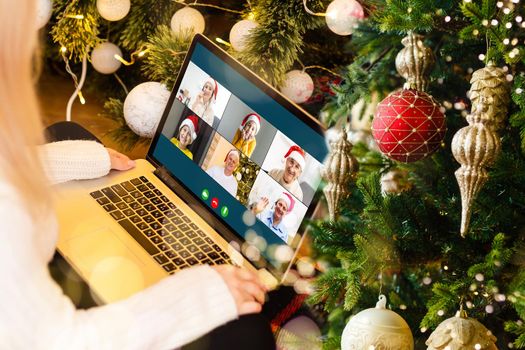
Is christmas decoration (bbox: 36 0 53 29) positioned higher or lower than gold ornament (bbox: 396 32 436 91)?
lower

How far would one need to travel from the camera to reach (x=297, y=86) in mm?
1374

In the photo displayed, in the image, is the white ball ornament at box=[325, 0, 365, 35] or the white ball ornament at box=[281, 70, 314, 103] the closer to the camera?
the white ball ornament at box=[325, 0, 365, 35]

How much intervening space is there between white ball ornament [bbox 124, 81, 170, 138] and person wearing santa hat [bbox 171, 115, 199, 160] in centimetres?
17

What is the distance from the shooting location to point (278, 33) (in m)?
1.30

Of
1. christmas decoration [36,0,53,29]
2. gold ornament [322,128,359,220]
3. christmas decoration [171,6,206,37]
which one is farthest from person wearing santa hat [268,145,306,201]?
christmas decoration [36,0,53,29]

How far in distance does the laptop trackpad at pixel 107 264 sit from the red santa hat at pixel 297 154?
272 mm

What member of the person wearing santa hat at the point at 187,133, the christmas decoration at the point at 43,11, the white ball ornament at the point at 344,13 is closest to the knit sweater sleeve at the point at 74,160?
the person wearing santa hat at the point at 187,133

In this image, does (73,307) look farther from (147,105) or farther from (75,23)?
(75,23)

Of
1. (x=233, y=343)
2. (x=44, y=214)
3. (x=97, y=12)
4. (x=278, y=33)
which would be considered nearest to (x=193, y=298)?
(x=233, y=343)

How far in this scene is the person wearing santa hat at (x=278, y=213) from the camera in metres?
1.08

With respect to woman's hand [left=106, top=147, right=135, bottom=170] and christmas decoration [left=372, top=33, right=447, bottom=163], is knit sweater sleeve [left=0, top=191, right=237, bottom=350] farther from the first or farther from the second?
woman's hand [left=106, top=147, right=135, bottom=170]

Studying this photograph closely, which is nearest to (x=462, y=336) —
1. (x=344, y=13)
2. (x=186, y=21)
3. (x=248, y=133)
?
(x=248, y=133)

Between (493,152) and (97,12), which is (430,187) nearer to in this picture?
(493,152)

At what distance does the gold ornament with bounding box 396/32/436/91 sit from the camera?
34.5 inches
